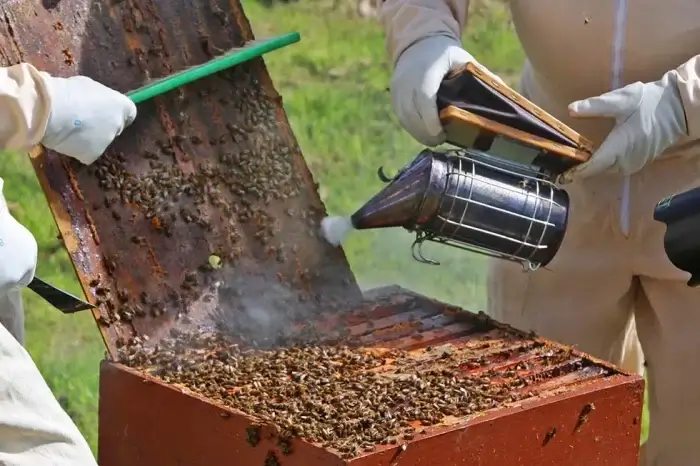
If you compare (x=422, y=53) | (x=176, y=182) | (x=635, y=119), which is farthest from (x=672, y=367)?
(x=176, y=182)

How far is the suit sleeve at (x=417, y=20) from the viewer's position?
11.0 feet

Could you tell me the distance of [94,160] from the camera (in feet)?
9.23

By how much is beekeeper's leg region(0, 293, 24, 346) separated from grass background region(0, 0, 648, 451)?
1.37 m

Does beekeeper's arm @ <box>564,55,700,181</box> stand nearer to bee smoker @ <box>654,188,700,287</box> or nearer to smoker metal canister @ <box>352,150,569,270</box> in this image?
smoker metal canister @ <box>352,150,569,270</box>

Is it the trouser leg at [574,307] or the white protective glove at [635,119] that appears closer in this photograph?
the white protective glove at [635,119]

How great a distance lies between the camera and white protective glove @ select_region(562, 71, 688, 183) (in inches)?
120

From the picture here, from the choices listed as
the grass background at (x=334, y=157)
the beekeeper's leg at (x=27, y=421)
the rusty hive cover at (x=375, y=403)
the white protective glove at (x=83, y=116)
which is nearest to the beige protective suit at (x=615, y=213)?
the rusty hive cover at (x=375, y=403)

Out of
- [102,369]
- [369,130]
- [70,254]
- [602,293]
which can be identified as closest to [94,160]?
[70,254]

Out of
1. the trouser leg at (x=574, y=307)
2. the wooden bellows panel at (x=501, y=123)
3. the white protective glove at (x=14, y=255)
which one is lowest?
the trouser leg at (x=574, y=307)

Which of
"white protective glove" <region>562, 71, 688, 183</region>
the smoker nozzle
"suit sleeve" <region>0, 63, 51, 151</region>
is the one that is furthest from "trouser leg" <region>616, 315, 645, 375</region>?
"suit sleeve" <region>0, 63, 51, 151</region>

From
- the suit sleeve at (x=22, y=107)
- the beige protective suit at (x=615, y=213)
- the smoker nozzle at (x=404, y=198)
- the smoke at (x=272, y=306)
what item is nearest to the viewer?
the suit sleeve at (x=22, y=107)

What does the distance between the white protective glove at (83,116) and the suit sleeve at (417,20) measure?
3.16ft

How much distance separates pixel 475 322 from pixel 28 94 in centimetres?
138

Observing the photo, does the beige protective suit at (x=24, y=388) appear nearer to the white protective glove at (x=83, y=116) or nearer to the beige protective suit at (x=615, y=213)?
the white protective glove at (x=83, y=116)
